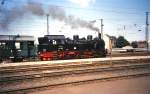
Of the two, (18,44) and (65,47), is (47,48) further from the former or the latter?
(18,44)

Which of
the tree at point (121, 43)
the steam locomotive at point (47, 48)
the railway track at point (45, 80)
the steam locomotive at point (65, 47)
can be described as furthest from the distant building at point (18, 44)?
the tree at point (121, 43)

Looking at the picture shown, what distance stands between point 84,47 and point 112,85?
19.5m

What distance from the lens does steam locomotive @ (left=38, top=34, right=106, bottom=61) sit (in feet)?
103

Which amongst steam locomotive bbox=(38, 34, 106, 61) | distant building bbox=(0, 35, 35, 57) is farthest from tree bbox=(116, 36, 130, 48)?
distant building bbox=(0, 35, 35, 57)

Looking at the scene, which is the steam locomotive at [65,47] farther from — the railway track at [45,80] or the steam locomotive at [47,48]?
the railway track at [45,80]

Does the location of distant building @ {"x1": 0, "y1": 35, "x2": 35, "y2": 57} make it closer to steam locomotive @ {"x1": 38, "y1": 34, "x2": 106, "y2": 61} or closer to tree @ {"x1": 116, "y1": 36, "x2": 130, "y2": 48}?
steam locomotive @ {"x1": 38, "y1": 34, "x2": 106, "y2": 61}

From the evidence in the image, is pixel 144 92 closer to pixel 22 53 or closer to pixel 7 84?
pixel 7 84

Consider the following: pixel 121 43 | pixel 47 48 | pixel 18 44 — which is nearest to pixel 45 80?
pixel 47 48

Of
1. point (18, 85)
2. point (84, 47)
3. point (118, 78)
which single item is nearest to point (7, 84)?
point (18, 85)

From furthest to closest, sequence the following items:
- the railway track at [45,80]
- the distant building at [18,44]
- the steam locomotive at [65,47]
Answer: the steam locomotive at [65,47] < the distant building at [18,44] < the railway track at [45,80]

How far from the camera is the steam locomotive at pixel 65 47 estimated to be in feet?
103

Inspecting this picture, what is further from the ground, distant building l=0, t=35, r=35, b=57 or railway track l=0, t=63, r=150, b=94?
distant building l=0, t=35, r=35, b=57

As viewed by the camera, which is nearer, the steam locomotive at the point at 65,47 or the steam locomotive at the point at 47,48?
the steam locomotive at the point at 47,48

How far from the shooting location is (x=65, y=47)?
3197 centimetres
